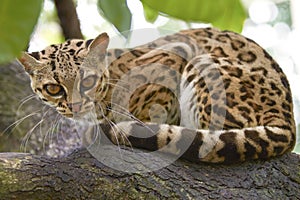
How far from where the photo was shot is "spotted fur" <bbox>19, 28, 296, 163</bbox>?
6.36ft

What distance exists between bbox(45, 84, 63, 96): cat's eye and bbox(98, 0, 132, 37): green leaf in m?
1.55

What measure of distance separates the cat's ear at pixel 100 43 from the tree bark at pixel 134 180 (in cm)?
68

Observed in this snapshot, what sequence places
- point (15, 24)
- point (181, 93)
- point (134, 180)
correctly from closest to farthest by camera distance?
point (15, 24)
point (134, 180)
point (181, 93)

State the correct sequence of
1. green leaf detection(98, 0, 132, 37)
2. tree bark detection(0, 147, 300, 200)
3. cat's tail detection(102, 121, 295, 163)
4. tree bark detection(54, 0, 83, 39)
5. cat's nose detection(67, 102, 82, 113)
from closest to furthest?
green leaf detection(98, 0, 132, 37) → tree bark detection(54, 0, 83, 39) → tree bark detection(0, 147, 300, 200) → cat's tail detection(102, 121, 295, 163) → cat's nose detection(67, 102, 82, 113)

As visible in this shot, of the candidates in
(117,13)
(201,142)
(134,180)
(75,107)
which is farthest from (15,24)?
(75,107)

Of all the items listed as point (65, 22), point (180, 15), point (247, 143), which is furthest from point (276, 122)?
point (180, 15)

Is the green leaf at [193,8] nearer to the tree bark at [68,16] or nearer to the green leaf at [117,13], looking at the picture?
the green leaf at [117,13]

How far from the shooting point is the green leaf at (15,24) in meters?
0.49

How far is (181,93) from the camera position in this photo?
8.32 feet

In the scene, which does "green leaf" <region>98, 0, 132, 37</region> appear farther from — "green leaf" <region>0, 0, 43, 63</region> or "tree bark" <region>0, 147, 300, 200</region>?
"tree bark" <region>0, 147, 300, 200</region>

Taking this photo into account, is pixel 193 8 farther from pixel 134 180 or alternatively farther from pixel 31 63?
pixel 31 63

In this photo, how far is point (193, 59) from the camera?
8.43 ft

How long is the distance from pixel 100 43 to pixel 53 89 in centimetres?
31

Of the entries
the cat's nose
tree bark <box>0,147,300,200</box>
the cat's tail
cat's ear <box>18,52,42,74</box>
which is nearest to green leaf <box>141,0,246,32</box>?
tree bark <box>0,147,300,200</box>
